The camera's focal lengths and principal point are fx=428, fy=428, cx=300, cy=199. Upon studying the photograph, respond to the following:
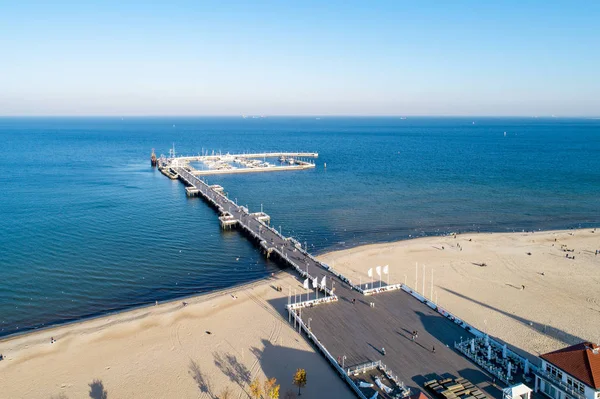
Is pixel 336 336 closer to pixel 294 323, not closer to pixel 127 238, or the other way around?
pixel 294 323

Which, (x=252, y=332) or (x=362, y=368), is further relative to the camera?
(x=252, y=332)

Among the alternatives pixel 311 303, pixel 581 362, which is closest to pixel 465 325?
pixel 581 362

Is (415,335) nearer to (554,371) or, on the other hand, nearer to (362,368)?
(362,368)

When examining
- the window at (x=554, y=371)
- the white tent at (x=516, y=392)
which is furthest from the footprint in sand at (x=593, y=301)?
the white tent at (x=516, y=392)

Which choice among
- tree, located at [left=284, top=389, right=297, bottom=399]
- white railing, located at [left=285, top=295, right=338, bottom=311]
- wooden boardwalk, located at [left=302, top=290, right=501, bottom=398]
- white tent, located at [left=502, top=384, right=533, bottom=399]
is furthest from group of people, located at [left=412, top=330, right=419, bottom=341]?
tree, located at [left=284, top=389, right=297, bottom=399]

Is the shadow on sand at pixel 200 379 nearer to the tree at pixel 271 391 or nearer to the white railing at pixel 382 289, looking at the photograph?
the tree at pixel 271 391

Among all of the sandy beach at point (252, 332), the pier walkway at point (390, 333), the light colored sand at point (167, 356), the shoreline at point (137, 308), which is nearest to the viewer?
the pier walkway at point (390, 333)
